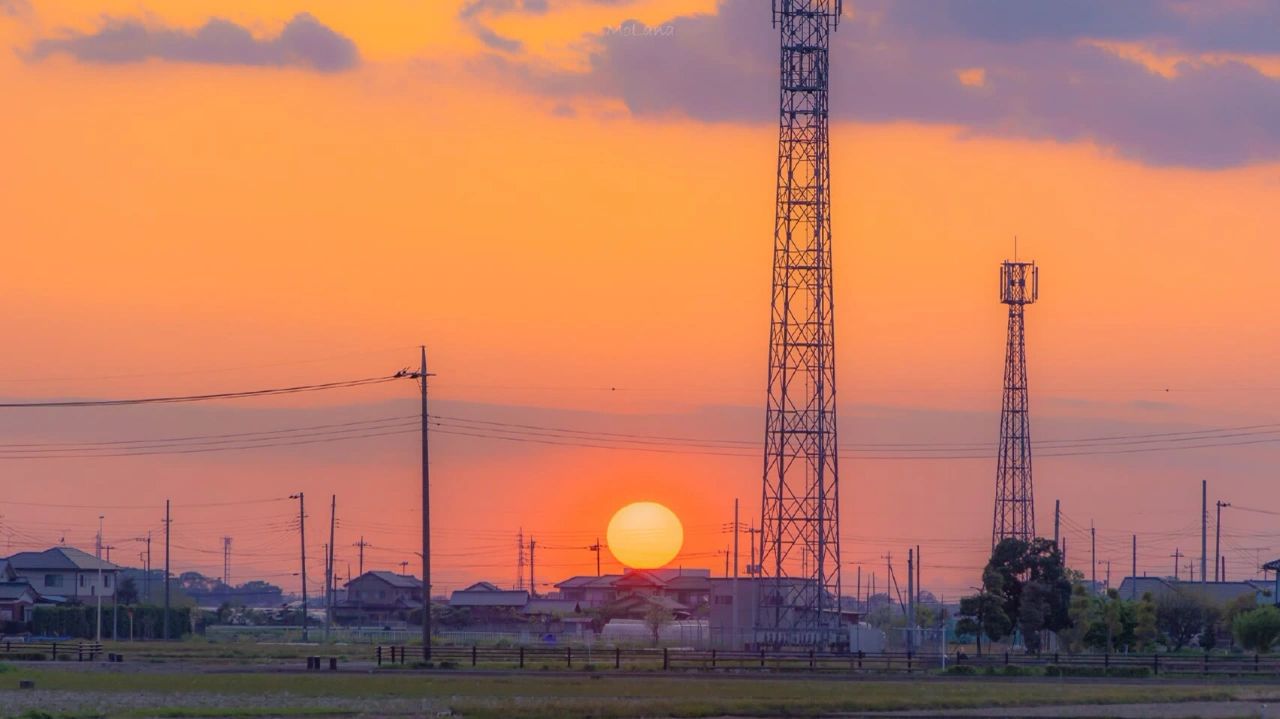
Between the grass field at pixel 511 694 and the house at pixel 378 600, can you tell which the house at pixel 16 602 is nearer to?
the house at pixel 378 600

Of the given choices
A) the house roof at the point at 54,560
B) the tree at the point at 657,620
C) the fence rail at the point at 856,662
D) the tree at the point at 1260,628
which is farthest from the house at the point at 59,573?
the tree at the point at 1260,628

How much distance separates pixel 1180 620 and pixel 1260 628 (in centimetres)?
1952

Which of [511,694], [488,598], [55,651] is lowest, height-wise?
[488,598]

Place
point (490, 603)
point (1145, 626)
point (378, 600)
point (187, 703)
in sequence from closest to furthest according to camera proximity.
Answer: point (187, 703), point (1145, 626), point (490, 603), point (378, 600)

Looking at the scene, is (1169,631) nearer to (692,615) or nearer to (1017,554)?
(1017,554)

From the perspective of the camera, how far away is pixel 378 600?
170m

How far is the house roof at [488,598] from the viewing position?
520ft

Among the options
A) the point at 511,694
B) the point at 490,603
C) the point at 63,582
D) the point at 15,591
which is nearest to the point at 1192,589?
the point at 490,603

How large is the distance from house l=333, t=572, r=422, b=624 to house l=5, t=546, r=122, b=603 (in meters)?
32.5

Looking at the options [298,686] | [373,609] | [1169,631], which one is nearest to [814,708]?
[298,686]

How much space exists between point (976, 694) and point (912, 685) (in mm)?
4795

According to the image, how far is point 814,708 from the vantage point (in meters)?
41.5

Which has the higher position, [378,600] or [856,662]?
[856,662]

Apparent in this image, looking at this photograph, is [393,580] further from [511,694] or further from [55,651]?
[511,694]
